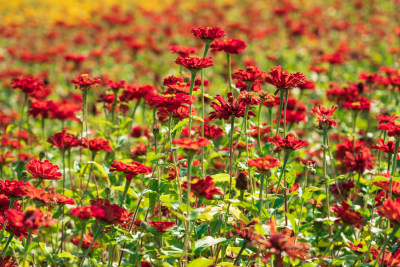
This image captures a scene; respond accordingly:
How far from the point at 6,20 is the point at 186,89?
34.1 feet

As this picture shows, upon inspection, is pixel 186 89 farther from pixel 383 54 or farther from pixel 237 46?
pixel 383 54

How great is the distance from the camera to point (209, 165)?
323 centimetres

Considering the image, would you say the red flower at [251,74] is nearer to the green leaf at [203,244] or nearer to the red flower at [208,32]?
the red flower at [208,32]

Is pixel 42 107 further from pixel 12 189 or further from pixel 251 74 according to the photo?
pixel 251 74

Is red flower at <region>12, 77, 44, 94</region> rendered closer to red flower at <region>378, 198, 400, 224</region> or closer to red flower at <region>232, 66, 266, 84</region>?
red flower at <region>232, 66, 266, 84</region>

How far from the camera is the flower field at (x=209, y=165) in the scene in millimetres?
2014

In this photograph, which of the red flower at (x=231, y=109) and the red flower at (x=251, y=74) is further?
the red flower at (x=251, y=74)

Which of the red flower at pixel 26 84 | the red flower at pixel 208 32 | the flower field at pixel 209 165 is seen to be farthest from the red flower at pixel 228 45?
the red flower at pixel 26 84

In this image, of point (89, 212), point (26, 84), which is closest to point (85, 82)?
point (26, 84)

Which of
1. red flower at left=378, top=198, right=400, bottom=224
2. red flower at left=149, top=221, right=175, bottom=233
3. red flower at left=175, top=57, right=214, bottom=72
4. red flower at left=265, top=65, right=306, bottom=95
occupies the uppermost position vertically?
red flower at left=175, top=57, right=214, bottom=72

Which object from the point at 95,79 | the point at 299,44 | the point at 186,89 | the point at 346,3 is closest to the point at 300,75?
the point at 186,89

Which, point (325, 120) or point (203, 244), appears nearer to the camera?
point (203, 244)

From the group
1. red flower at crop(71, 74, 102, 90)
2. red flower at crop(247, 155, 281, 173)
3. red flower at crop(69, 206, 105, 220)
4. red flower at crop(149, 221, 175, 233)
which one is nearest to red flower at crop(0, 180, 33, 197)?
red flower at crop(69, 206, 105, 220)

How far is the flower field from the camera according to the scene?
2014 millimetres
